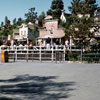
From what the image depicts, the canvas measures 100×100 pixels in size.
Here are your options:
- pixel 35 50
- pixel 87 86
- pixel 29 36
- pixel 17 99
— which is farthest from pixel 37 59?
pixel 29 36

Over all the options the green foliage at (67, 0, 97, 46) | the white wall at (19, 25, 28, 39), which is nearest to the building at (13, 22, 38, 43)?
the white wall at (19, 25, 28, 39)

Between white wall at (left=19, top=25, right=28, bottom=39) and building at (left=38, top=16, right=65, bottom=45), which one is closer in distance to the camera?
building at (left=38, top=16, right=65, bottom=45)

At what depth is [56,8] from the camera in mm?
75125

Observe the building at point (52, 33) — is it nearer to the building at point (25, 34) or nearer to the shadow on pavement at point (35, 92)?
the building at point (25, 34)

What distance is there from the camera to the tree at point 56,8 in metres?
74.2

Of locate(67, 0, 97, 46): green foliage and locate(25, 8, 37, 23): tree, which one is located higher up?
locate(25, 8, 37, 23): tree

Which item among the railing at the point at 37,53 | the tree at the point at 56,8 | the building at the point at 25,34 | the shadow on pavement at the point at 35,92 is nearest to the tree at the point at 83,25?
the railing at the point at 37,53

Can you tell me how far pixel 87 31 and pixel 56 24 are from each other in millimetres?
31519

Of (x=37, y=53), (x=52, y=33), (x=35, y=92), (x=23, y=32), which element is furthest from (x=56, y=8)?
(x=35, y=92)

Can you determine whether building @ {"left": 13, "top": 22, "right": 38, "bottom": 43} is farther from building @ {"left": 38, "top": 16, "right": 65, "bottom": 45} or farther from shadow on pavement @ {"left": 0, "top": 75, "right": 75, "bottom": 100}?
shadow on pavement @ {"left": 0, "top": 75, "right": 75, "bottom": 100}

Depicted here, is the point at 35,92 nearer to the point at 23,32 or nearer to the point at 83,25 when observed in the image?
the point at 83,25

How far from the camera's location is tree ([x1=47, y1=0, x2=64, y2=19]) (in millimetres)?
74219

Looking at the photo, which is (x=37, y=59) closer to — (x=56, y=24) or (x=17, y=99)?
(x=17, y=99)

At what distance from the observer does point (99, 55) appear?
20.4 meters
